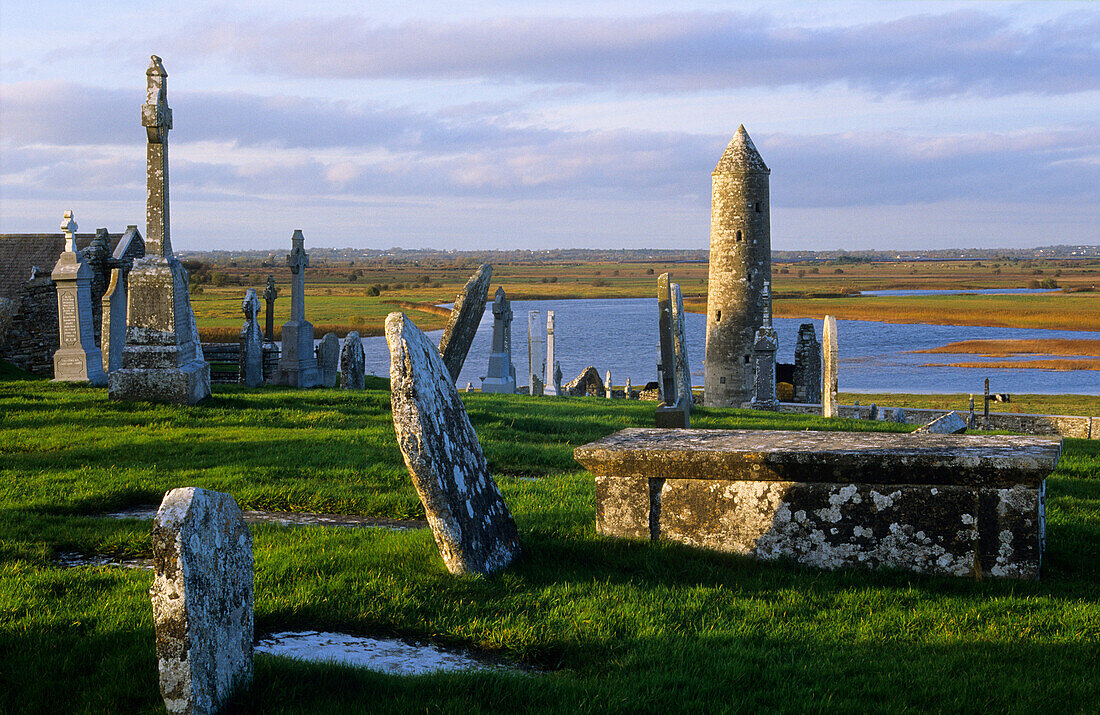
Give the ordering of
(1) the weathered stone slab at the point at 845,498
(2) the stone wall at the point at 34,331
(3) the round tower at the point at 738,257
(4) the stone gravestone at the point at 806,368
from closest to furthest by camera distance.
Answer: (1) the weathered stone slab at the point at 845,498, (2) the stone wall at the point at 34,331, (4) the stone gravestone at the point at 806,368, (3) the round tower at the point at 738,257

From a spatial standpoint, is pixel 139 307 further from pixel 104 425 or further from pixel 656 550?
pixel 656 550

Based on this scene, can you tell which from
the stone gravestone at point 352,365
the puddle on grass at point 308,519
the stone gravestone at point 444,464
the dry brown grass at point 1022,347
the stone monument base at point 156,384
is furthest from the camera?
the dry brown grass at point 1022,347

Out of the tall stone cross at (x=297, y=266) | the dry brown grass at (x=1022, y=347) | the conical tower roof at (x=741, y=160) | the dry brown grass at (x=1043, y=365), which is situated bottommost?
the dry brown grass at (x=1043, y=365)

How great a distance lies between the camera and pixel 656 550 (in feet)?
16.6

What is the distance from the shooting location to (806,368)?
2969 cm

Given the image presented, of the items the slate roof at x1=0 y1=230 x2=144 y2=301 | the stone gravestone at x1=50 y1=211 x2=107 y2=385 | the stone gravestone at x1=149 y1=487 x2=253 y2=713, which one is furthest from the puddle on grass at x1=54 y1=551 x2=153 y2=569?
the slate roof at x1=0 y1=230 x2=144 y2=301

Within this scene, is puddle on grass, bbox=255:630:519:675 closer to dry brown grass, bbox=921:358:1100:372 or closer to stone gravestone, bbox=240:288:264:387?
stone gravestone, bbox=240:288:264:387

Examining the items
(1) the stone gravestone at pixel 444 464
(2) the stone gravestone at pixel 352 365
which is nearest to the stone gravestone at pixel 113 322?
(2) the stone gravestone at pixel 352 365

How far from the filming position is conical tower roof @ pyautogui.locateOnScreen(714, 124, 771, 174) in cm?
3016

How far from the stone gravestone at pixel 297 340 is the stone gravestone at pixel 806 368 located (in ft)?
57.1

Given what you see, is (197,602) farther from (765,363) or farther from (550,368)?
(765,363)

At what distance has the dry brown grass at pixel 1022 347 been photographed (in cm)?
6500

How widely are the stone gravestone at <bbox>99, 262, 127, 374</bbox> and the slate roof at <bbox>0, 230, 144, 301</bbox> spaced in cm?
1191

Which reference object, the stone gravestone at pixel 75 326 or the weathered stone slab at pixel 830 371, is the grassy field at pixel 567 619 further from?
the weathered stone slab at pixel 830 371
